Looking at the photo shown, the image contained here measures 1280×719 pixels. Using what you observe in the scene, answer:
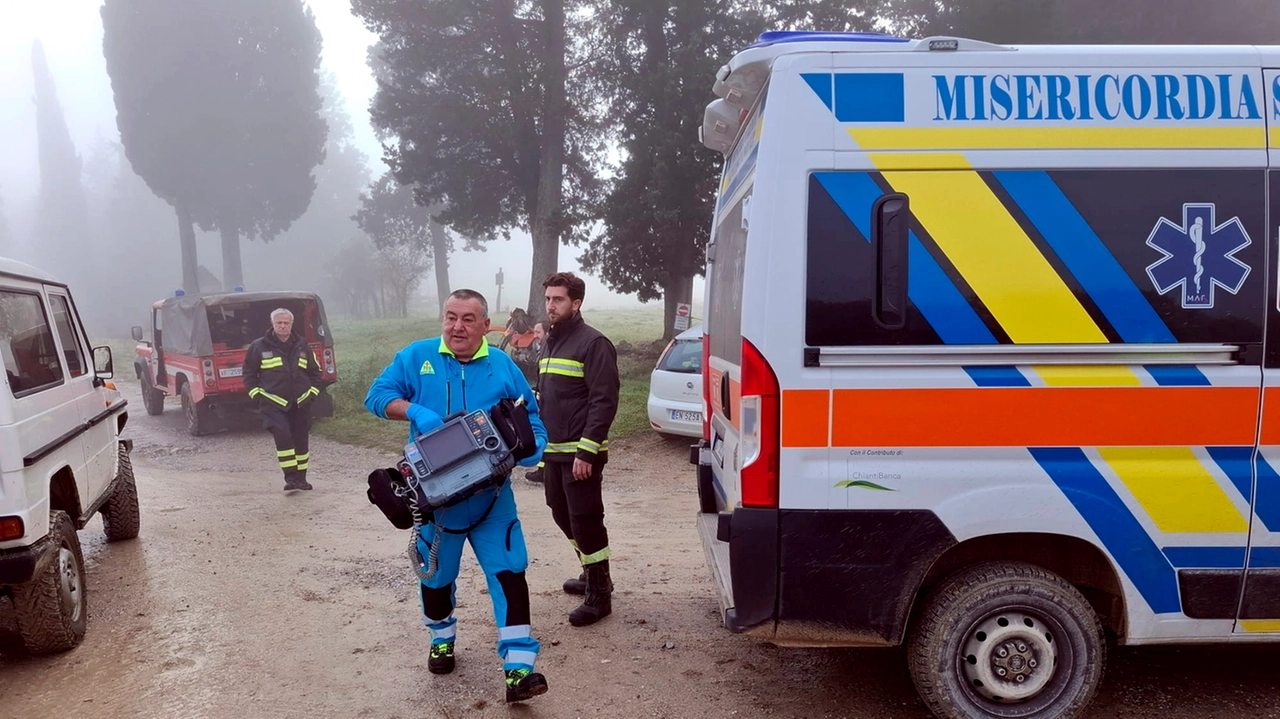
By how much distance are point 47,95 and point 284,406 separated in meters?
100

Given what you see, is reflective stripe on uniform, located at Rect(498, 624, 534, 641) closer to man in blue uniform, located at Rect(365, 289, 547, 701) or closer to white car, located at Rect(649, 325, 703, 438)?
man in blue uniform, located at Rect(365, 289, 547, 701)

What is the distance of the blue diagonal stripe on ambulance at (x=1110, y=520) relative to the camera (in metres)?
3.00

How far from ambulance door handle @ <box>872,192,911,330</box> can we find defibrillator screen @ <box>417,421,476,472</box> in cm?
169

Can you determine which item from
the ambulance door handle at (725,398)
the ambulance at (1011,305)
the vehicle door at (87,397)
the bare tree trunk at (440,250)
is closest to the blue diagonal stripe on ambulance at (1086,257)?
the ambulance at (1011,305)

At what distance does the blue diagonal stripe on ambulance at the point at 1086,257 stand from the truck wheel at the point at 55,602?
4.61m

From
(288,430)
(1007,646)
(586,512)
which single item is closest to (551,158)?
(288,430)

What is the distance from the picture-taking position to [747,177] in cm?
341

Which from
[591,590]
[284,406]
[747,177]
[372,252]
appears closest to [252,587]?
[591,590]

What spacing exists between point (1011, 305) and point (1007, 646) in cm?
131

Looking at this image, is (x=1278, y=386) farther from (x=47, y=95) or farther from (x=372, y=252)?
(x=47, y=95)

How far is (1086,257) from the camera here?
296 cm

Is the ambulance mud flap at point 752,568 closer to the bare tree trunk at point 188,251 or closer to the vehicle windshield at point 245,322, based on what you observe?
the vehicle windshield at point 245,322

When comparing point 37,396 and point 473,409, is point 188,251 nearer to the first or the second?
point 37,396

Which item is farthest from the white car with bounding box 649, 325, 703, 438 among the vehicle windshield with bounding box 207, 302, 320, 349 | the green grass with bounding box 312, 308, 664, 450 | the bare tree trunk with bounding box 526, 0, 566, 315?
the bare tree trunk with bounding box 526, 0, 566, 315
